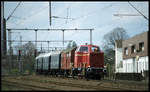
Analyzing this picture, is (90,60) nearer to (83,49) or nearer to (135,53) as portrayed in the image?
(83,49)

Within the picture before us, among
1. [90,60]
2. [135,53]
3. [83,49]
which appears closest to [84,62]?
[90,60]

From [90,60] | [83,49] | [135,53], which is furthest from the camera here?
[135,53]

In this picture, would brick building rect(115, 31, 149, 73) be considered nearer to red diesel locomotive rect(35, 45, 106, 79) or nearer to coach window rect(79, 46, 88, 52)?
red diesel locomotive rect(35, 45, 106, 79)

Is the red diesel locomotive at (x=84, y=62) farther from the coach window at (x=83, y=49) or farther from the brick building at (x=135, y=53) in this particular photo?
the brick building at (x=135, y=53)

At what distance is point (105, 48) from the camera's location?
9200cm

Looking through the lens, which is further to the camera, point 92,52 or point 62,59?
point 62,59

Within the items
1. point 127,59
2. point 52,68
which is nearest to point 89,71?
point 52,68

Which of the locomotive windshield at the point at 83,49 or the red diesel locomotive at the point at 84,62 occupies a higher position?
the locomotive windshield at the point at 83,49

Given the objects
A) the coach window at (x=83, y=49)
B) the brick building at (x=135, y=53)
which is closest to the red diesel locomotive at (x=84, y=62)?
the coach window at (x=83, y=49)

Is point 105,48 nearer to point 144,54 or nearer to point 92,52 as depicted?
point 144,54

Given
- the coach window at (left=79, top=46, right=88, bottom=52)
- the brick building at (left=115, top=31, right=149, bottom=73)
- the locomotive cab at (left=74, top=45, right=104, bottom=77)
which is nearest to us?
the locomotive cab at (left=74, top=45, right=104, bottom=77)

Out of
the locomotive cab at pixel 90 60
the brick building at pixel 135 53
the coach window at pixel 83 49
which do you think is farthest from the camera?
the brick building at pixel 135 53

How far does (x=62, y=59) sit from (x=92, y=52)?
843 cm

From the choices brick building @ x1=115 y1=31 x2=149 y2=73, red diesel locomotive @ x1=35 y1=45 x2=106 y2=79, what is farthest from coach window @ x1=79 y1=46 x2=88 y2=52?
brick building @ x1=115 y1=31 x2=149 y2=73
